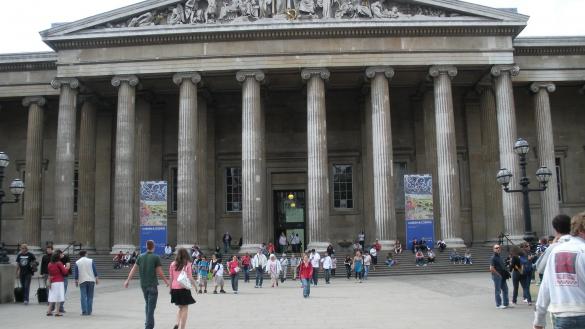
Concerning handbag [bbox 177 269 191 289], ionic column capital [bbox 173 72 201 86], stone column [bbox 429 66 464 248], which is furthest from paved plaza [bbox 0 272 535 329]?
ionic column capital [bbox 173 72 201 86]

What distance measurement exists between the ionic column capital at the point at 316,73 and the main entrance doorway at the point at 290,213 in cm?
953

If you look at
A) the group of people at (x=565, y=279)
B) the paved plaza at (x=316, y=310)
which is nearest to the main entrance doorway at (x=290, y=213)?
the paved plaza at (x=316, y=310)

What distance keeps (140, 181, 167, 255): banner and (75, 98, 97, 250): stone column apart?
20.8 feet

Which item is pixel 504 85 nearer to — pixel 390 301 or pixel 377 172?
pixel 377 172

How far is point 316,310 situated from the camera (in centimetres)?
1603

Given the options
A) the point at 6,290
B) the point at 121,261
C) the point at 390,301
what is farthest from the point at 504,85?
the point at 6,290

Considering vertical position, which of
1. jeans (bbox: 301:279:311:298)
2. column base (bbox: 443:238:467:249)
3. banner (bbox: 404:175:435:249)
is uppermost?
banner (bbox: 404:175:435:249)

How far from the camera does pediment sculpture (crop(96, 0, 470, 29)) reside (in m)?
34.3

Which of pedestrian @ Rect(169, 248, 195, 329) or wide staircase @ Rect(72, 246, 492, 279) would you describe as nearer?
pedestrian @ Rect(169, 248, 195, 329)

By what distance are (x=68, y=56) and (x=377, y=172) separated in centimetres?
1860

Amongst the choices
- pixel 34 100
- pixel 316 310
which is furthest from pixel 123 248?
pixel 316 310

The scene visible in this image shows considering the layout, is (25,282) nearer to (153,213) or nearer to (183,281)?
(183,281)

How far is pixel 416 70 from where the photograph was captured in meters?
35.4

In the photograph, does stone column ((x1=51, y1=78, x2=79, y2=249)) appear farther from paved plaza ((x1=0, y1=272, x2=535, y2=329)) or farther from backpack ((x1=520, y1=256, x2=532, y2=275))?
backpack ((x1=520, y1=256, x2=532, y2=275))
